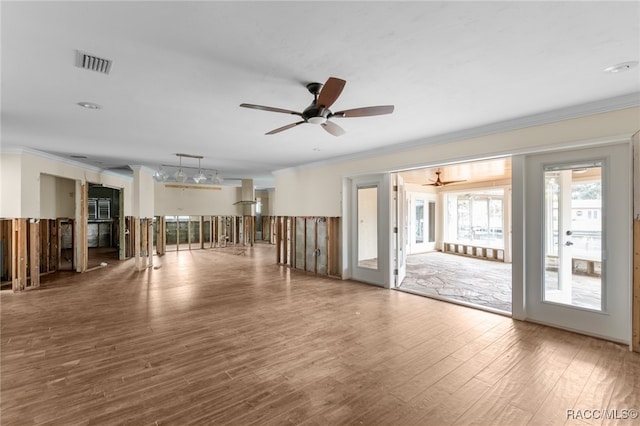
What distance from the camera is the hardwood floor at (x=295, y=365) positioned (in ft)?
7.07

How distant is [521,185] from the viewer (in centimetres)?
399

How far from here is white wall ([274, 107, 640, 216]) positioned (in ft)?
10.9

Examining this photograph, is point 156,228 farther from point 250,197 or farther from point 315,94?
point 315,94

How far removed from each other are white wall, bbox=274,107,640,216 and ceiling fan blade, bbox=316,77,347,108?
2821mm

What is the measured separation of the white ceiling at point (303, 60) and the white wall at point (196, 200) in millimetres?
7791

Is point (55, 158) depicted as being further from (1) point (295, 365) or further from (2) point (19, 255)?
(1) point (295, 365)

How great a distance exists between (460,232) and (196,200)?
35.6ft

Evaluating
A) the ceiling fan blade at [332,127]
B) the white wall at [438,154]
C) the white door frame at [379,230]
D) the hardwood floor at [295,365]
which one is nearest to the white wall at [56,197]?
the hardwood floor at [295,365]

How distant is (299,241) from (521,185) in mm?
5153

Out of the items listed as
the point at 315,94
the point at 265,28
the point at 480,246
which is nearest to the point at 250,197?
the point at 480,246

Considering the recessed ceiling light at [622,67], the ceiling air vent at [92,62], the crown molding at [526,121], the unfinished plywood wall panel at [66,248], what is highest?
the recessed ceiling light at [622,67]

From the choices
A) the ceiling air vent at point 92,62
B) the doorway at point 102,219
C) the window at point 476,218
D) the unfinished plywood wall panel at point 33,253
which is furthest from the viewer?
the doorway at point 102,219

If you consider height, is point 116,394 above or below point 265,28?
below

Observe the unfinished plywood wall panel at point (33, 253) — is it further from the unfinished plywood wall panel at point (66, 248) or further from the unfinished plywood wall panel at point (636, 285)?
the unfinished plywood wall panel at point (636, 285)
